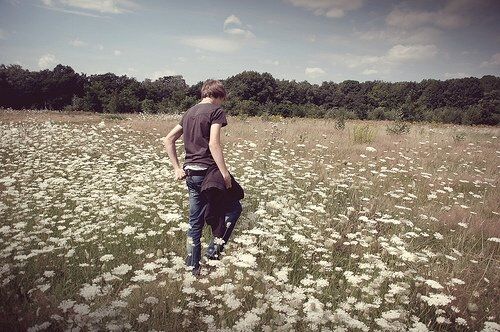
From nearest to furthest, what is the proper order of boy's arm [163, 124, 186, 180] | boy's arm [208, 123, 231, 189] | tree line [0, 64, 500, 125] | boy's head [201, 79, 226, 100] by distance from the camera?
boy's arm [208, 123, 231, 189], boy's head [201, 79, 226, 100], boy's arm [163, 124, 186, 180], tree line [0, 64, 500, 125]

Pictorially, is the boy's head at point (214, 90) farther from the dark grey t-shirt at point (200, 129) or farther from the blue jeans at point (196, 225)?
the blue jeans at point (196, 225)

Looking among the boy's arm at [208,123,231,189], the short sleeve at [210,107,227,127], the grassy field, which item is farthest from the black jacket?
the short sleeve at [210,107,227,127]

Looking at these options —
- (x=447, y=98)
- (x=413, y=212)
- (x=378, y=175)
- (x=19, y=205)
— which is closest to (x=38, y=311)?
(x=19, y=205)

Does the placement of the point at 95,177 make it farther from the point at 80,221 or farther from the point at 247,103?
the point at 247,103

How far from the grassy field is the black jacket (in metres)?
0.36

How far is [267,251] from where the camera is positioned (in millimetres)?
4520

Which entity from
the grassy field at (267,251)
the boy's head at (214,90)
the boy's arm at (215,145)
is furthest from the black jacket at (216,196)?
the boy's head at (214,90)

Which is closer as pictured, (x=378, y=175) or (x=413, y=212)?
(x=413, y=212)

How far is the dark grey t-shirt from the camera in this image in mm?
3699

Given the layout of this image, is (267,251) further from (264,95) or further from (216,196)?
(264,95)

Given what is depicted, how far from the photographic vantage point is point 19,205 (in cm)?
536

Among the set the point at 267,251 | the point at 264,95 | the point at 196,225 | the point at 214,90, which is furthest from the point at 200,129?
the point at 264,95

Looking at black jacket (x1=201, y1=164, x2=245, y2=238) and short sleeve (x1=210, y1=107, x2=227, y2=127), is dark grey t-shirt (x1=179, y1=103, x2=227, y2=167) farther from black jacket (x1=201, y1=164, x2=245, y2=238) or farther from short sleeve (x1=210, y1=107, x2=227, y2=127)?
black jacket (x1=201, y1=164, x2=245, y2=238)

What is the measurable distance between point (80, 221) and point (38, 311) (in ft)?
7.57
